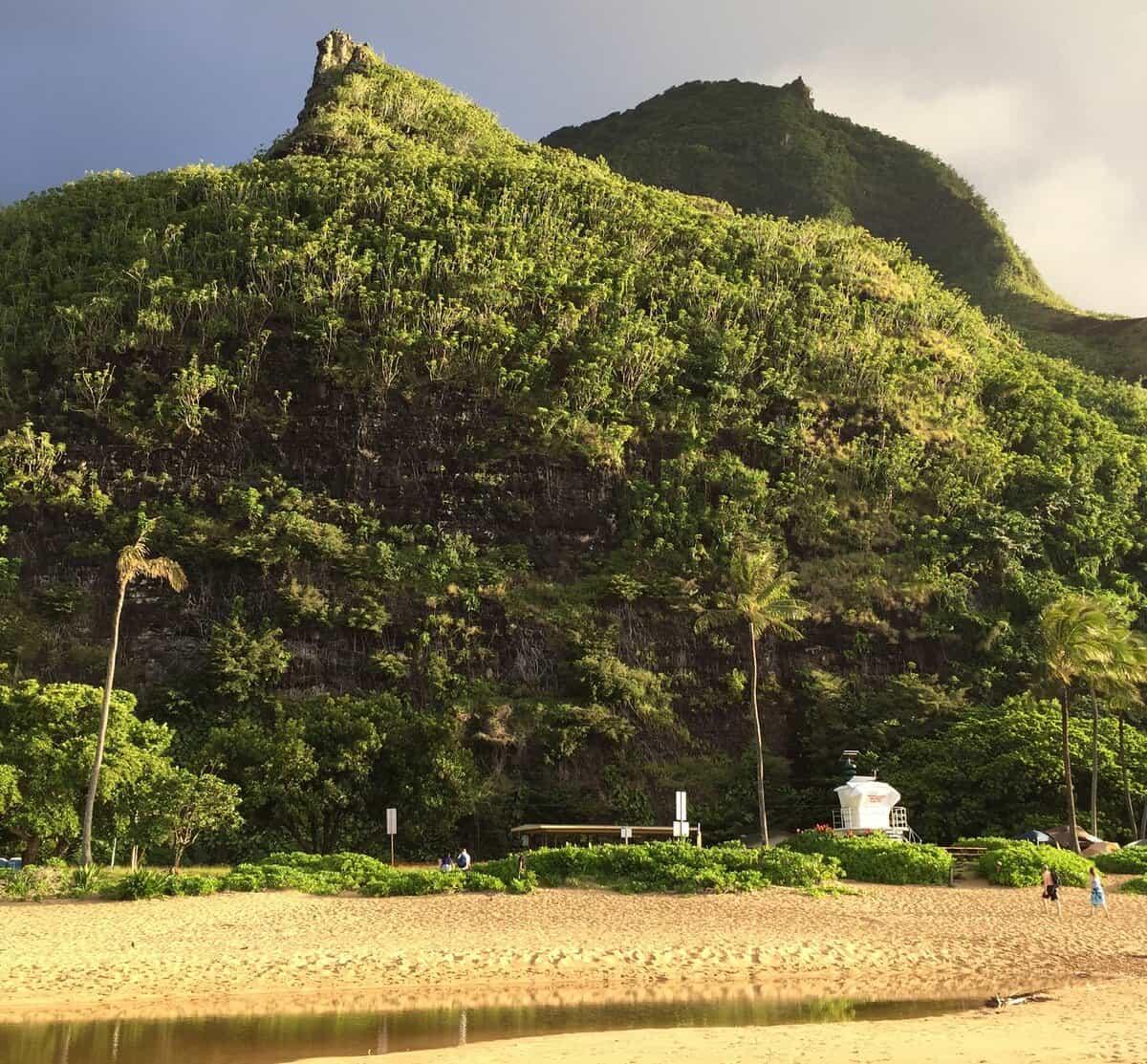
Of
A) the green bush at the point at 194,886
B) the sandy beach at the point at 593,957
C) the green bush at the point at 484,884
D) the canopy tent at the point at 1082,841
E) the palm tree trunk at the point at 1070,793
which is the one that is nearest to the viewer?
the sandy beach at the point at 593,957

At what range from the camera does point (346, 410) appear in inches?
1849

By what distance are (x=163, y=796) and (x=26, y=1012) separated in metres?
13.9

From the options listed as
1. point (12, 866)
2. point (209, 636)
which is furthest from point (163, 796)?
point (209, 636)

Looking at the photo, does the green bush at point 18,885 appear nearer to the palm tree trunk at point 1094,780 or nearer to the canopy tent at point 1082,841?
the canopy tent at point 1082,841

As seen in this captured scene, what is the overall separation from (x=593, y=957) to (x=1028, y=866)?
13.2 meters

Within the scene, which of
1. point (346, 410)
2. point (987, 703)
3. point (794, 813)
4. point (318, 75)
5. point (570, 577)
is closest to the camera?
point (794, 813)

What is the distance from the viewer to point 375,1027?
1348 cm

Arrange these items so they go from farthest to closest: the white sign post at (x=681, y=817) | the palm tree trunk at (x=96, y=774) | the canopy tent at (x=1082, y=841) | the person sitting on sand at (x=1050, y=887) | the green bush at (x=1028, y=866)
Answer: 1. the canopy tent at (x=1082, y=841)
2. the white sign post at (x=681, y=817)
3. the palm tree trunk at (x=96, y=774)
4. the green bush at (x=1028, y=866)
5. the person sitting on sand at (x=1050, y=887)

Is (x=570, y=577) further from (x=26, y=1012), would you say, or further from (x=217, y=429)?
(x=26, y=1012)

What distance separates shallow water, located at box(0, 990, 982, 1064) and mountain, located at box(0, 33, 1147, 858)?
1687 centimetres

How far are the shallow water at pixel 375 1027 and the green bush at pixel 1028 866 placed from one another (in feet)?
35.9

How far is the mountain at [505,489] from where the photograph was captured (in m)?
36.5

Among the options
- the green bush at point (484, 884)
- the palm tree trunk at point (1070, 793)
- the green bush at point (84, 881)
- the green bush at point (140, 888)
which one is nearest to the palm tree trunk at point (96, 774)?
the green bush at point (84, 881)

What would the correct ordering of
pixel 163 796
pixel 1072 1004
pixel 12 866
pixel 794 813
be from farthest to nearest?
pixel 794 813
pixel 163 796
pixel 12 866
pixel 1072 1004
